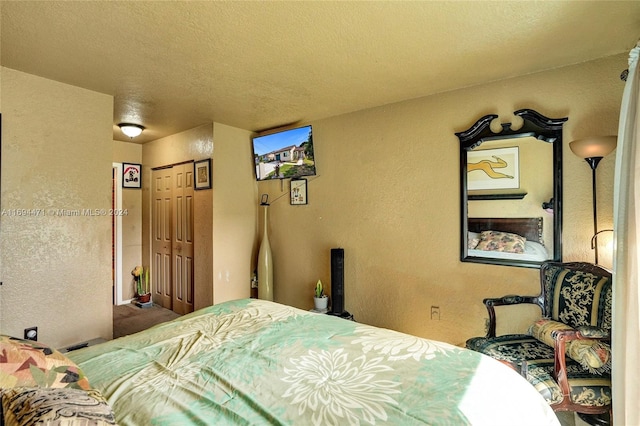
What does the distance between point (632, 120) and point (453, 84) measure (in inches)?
51.4

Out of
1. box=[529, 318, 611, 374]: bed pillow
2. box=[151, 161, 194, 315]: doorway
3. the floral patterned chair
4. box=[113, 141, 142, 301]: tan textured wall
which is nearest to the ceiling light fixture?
box=[151, 161, 194, 315]: doorway

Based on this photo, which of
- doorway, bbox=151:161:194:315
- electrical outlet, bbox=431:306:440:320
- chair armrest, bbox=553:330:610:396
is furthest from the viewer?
doorway, bbox=151:161:194:315

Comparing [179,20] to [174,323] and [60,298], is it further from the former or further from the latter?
[60,298]

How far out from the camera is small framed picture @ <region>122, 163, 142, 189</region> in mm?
4625

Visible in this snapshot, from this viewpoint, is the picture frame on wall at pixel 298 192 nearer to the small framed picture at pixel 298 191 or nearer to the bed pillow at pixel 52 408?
the small framed picture at pixel 298 191

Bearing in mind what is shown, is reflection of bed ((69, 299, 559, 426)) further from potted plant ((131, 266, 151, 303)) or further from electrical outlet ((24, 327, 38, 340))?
potted plant ((131, 266, 151, 303))

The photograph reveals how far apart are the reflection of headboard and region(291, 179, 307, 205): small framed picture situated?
1.85 m

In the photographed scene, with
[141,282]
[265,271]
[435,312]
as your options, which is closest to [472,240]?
[435,312]

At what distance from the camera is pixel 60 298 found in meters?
2.55

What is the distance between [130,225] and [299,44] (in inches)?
159

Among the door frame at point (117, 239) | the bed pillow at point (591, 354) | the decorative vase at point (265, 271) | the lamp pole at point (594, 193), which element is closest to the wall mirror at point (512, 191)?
the lamp pole at point (594, 193)

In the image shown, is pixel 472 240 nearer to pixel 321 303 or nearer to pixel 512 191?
pixel 512 191

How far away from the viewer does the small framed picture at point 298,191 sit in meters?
3.80

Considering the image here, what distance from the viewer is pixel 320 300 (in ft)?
11.2
